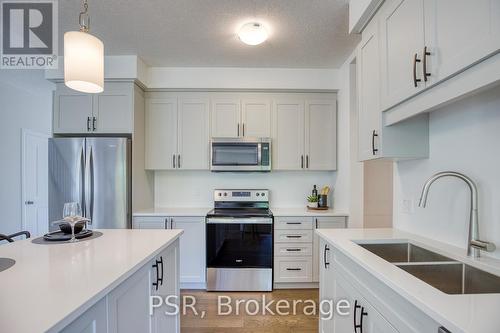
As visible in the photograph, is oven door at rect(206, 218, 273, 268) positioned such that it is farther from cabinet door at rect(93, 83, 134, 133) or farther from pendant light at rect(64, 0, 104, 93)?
pendant light at rect(64, 0, 104, 93)

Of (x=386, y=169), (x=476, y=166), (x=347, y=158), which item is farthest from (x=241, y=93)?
(x=476, y=166)

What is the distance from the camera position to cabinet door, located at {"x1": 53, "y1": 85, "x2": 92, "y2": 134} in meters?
2.81

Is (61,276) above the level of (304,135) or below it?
below

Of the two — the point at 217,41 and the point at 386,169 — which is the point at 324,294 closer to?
the point at 386,169

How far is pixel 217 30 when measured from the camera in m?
2.28

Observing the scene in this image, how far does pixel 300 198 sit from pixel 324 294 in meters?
1.68

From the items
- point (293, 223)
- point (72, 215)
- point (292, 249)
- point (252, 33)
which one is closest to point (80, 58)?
point (72, 215)

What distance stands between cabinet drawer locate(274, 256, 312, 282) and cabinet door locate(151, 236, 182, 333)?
1359mm

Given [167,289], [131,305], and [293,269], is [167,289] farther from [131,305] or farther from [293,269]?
[293,269]

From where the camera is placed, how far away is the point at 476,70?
0.90 m

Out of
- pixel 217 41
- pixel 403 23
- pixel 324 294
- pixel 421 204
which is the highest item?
pixel 217 41

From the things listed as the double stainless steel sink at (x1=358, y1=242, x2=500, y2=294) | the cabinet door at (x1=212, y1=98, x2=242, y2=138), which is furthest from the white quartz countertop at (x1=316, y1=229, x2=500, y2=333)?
the cabinet door at (x1=212, y1=98, x2=242, y2=138)

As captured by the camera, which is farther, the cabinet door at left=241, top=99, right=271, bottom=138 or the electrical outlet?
the cabinet door at left=241, top=99, right=271, bottom=138

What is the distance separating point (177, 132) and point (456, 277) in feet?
9.34
